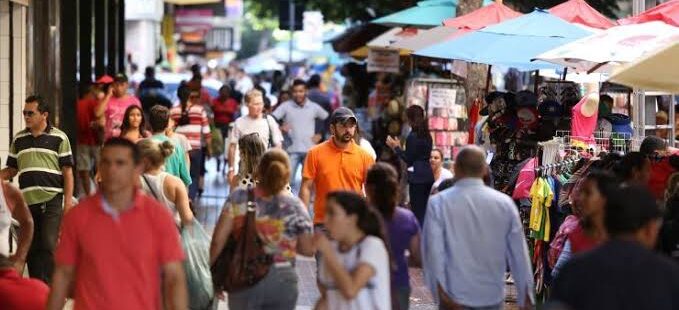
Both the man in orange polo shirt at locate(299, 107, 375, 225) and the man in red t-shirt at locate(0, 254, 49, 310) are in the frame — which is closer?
the man in red t-shirt at locate(0, 254, 49, 310)

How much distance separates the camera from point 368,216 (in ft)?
26.3

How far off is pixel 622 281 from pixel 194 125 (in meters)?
14.6

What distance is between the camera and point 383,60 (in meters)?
26.8

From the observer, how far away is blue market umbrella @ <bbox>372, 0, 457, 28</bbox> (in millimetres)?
22688

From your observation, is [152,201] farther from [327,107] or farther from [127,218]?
[327,107]

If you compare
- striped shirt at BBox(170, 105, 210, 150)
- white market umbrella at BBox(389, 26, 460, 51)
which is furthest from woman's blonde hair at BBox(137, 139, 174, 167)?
striped shirt at BBox(170, 105, 210, 150)

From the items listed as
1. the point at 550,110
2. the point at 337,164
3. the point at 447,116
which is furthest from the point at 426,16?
the point at 337,164

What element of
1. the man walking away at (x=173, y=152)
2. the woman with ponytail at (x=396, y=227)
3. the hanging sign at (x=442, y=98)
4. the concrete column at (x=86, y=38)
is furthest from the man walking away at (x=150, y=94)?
the woman with ponytail at (x=396, y=227)

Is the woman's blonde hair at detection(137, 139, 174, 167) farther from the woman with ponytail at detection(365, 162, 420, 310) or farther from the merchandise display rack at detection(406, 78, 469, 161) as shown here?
the merchandise display rack at detection(406, 78, 469, 161)

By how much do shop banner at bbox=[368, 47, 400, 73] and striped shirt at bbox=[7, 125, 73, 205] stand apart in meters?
14.2

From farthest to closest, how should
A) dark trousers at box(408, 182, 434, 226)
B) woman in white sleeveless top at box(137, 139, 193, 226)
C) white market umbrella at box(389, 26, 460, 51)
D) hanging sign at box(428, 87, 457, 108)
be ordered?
hanging sign at box(428, 87, 457, 108) < white market umbrella at box(389, 26, 460, 51) < dark trousers at box(408, 182, 434, 226) < woman in white sleeveless top at box(137, 139, 193, 226)

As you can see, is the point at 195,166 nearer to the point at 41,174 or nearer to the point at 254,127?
the point at 254,127

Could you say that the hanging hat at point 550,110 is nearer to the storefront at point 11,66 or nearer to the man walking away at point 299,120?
the storefront at point 11,66

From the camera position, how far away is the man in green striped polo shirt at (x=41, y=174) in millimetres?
12734
